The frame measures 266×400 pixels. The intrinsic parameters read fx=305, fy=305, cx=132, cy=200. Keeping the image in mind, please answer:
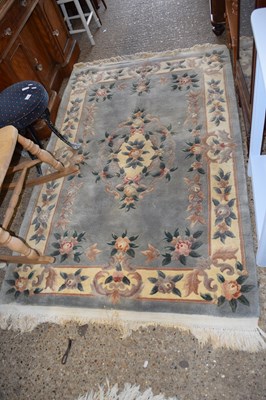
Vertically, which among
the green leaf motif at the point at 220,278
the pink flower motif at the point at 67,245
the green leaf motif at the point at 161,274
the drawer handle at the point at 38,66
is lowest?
the green leaf motif at the point at 220,278

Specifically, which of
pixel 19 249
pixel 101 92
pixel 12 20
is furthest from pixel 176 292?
pixel 12 20

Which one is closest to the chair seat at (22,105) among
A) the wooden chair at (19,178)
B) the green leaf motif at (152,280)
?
the wooden chair at (19,178)

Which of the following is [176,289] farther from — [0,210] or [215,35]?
[215,35]

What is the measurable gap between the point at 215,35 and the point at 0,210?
7.33 feet

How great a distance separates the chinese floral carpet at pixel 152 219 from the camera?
1.39m

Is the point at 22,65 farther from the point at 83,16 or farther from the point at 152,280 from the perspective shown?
the point at 152,280

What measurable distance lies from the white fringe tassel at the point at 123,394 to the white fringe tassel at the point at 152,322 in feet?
0.69

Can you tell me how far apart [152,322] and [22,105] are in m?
1.35

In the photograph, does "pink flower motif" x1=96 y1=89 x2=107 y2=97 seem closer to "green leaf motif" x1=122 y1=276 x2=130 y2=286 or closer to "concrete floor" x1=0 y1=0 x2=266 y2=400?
"green leaf motif" x1=122 y1=276 x2=130 y2=286

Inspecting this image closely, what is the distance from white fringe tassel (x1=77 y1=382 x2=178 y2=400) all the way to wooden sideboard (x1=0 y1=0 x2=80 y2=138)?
69.0 inches

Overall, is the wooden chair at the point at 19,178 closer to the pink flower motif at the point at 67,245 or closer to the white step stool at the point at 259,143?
the pink flower motif at the point at 67,245

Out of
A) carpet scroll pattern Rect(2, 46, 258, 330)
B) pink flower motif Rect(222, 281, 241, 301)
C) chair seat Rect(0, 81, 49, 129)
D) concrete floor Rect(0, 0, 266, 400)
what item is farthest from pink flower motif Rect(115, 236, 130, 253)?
chair seat Rect(0, 81, 49, 129)

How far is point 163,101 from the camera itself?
2246 millimetres

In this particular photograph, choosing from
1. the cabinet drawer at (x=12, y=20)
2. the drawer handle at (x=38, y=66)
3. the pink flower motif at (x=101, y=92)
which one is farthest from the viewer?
the pink flower motif at (x=101, y=92)
